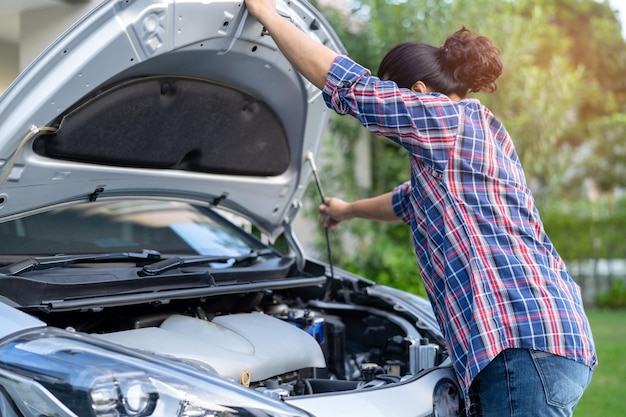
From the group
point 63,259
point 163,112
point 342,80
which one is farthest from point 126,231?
point 342,80

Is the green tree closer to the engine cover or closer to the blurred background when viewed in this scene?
the blurred background

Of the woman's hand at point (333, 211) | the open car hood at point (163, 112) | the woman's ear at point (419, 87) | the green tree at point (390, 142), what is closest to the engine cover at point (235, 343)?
the open car hood at point (163, 112)

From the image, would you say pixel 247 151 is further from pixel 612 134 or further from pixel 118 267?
pixel 612 134

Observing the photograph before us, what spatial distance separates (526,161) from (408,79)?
7.37 metres

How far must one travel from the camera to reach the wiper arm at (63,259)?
2.33 metres

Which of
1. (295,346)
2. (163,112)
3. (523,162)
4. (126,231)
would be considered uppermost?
(163,112)

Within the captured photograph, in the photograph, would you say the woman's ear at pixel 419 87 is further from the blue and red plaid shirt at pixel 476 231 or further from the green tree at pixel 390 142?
the green tree at pixel 390 142

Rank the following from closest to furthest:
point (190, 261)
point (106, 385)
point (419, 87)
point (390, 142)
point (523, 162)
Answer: point (106, 385) < point (419, 87) < point (190, 261) < point (390, 142) < point (523, 162)

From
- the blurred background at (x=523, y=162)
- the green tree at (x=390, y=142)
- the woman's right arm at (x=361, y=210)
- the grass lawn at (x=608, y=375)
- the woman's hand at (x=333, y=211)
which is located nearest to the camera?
the woman's right arm at (x=361, y=210)

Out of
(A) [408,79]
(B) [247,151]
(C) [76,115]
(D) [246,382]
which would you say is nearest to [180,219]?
(B) [247,151]

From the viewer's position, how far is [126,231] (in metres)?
3.07

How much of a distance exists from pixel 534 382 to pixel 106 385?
1179 mm

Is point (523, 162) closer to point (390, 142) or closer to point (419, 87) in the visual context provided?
point (390, 142)

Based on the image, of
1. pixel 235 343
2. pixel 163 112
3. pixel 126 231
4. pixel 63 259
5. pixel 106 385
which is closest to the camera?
pixel 106 385
